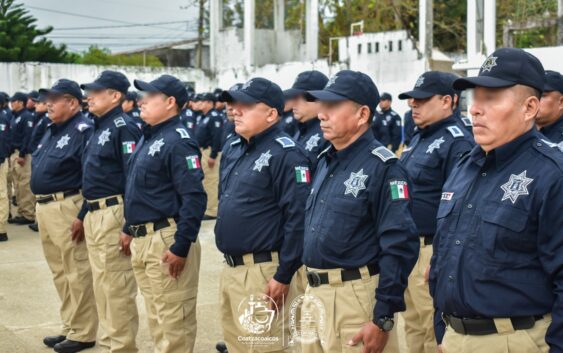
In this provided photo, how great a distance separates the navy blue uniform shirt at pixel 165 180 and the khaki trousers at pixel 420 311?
5.58 feet

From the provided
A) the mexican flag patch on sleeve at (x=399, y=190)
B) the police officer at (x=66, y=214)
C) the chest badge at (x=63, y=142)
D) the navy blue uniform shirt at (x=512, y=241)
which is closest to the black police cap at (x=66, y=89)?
the police officer at (x=66, y=214)

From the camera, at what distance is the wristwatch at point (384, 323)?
11.9 ft

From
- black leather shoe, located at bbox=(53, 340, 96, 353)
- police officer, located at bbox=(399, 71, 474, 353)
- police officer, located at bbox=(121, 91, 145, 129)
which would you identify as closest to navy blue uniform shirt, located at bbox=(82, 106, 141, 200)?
black leather shoe, located at bbox=(53, 340, 96, 353)

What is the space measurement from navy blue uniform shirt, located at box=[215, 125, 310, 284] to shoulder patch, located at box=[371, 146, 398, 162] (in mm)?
797

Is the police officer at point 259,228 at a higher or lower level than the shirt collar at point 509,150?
lower

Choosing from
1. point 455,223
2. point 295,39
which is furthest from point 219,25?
point 455,223

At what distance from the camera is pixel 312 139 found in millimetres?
6945

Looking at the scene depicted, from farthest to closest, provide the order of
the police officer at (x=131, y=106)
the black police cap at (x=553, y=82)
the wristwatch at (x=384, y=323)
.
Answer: the police officer at (x=131, y=106) → the black police cap at (x=553, y=82) → the wristwatch at (x=384, y=323)

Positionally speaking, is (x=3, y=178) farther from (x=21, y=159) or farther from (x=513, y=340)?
(x=513, y=340)

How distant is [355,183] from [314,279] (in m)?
0.57

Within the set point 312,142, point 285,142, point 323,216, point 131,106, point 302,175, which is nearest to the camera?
point 323,216

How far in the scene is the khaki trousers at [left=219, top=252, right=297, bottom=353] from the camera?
4.74m

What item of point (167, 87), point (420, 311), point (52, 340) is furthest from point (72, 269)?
point (420, 311)

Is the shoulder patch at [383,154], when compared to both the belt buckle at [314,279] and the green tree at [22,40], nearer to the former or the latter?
the belt buckle at [314,279]
